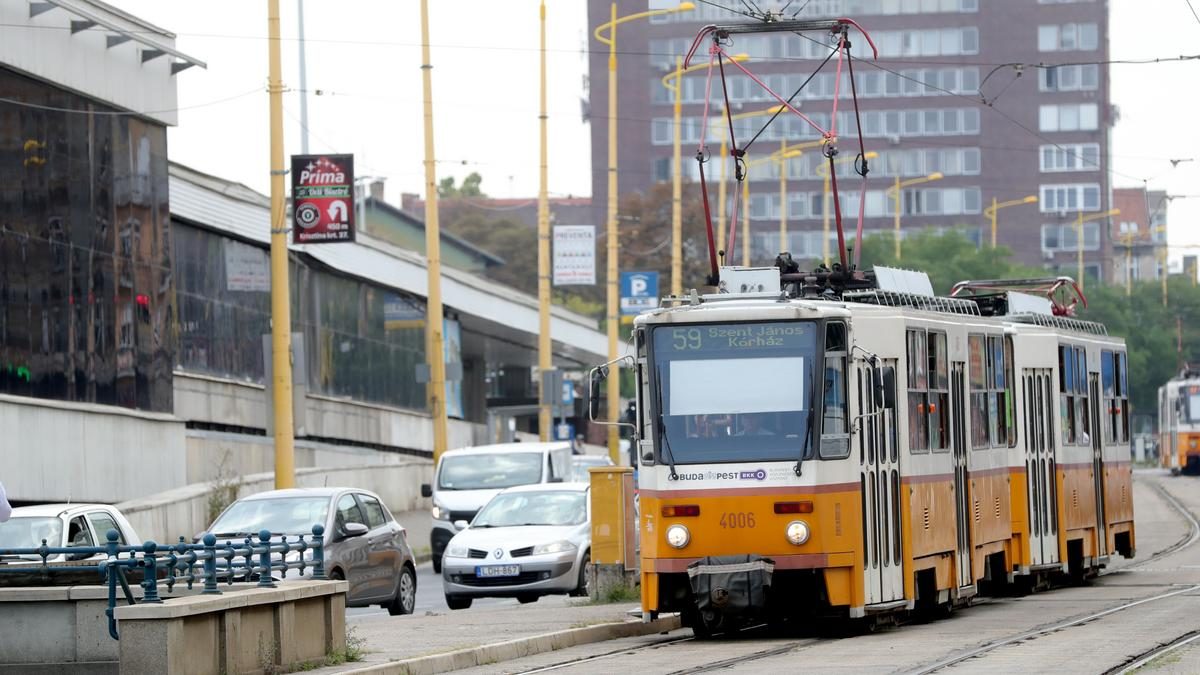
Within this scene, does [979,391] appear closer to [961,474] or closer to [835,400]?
[961,474]

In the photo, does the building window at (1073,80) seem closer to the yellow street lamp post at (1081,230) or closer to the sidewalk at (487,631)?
the yellow street lamp post at (1081,230)

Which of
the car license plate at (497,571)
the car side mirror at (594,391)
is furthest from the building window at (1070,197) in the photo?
the car side mirror at (594,391)

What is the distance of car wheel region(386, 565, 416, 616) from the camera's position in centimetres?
2480

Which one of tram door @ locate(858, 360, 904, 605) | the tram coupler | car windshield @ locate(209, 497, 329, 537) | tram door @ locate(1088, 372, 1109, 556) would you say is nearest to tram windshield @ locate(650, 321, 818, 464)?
tram door @ locate(858, 360, 904, 605)

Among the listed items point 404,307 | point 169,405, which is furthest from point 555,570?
point 404,307

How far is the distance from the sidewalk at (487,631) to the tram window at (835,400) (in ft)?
9.06

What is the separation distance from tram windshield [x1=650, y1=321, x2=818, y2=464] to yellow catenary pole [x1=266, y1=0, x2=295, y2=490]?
13.3m

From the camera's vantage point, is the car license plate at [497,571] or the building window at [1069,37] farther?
the building window at [1069,37]

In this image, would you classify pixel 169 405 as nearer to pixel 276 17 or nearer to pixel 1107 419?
pixel 276 17

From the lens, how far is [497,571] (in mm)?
25859

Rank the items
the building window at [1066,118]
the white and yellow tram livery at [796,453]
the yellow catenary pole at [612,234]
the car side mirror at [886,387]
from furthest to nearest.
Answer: the building window at [1066,118] → the yellow catenary pole at [612,234] → the car side mirror at [886,387] → the white and yellow tram livery at [796,453]

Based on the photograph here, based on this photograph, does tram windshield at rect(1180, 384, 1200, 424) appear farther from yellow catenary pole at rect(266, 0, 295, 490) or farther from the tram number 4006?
the tram number 4006

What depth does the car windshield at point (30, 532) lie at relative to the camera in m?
18.9

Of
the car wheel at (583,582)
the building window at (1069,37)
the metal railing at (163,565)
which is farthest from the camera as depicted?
the building window at (1069,37)
